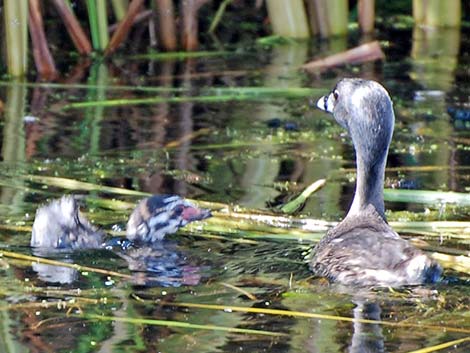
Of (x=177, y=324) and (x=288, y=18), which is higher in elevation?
(x=288, y=18)

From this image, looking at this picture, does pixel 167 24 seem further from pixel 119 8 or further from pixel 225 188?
pixel 225 188

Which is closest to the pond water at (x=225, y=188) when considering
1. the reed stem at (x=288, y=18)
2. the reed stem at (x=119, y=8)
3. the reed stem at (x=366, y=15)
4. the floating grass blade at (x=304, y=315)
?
the floating grass blade at (x=304, y=315)

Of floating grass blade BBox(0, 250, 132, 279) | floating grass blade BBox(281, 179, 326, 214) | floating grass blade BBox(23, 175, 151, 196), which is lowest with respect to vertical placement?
floating grass blade BBox(0, 250, 132, 279)

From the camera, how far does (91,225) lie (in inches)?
253

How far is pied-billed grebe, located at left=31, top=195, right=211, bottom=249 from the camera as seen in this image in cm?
623

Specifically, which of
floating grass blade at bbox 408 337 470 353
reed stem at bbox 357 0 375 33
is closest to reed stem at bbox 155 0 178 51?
reed stem at bbox 357 0 375 33

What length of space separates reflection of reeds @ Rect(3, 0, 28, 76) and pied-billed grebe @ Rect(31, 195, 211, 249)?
11.0 ft

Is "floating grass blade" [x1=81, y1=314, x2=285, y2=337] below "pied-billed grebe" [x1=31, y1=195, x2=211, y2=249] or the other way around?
below

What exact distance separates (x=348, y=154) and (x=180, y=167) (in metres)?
1.03

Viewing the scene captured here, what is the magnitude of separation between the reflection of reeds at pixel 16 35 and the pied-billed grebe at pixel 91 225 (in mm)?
3338

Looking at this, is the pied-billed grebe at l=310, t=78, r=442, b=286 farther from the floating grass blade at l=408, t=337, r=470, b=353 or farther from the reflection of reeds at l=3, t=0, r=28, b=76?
the reflection of reeds at l=3, t=0, r=28, b=76

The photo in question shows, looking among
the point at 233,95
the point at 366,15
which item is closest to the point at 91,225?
the point at 233,95

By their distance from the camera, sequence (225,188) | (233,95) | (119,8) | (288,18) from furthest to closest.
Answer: (288,18), (119,8), (233,95), (225,188)

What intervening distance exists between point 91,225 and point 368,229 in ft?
4.24
